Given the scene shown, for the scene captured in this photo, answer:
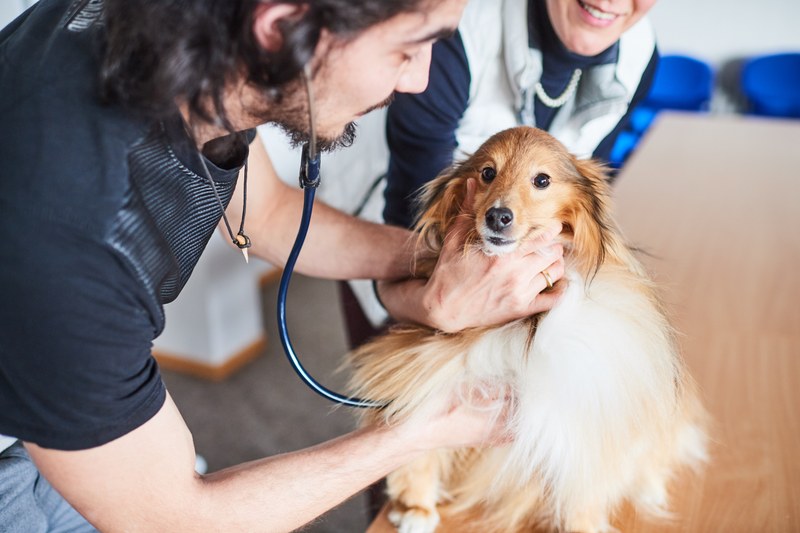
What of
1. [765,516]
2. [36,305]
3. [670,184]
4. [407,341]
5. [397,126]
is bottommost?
[670,184]

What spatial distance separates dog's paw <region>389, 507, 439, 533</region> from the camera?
1021mm

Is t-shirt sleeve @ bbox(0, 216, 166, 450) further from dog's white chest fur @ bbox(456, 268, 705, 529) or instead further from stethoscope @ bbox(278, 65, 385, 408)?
dog's white chest fur @ bbox(456, 268, 705, 529)

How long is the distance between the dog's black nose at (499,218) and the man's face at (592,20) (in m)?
0.49

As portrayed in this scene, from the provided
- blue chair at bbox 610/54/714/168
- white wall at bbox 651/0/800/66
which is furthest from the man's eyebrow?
white wall at bbox 651/0/800/66

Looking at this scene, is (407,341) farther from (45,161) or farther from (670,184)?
(670,184)

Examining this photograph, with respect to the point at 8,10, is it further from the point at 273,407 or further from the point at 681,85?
the point at 681,85

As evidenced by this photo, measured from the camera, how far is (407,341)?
43.6 inches

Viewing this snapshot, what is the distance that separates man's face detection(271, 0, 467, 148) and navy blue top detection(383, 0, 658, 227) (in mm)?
404

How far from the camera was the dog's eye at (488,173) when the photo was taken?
3.47 ft

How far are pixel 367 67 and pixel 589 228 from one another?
0.46 metres

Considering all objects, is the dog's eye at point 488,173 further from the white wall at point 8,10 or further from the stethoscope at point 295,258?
the white wall at point 8,10

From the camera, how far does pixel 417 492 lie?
1.06 metres

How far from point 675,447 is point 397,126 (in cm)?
77

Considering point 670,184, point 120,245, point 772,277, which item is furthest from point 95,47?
point 670,184
